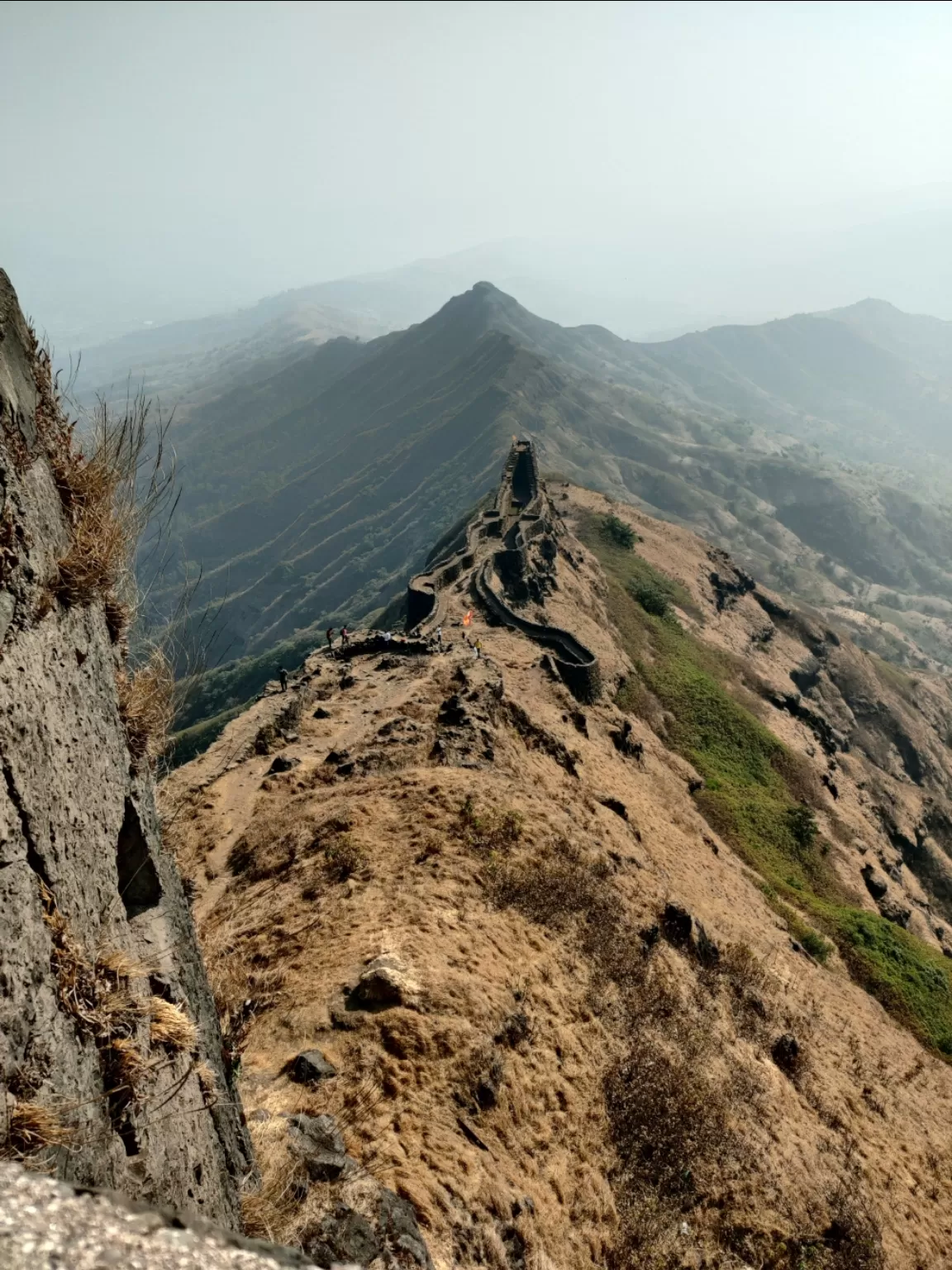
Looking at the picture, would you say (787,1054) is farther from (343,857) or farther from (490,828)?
(343,857)

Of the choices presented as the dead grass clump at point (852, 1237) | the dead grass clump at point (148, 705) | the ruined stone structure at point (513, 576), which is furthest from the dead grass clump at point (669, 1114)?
the ruined stone structure at point (513, 576)

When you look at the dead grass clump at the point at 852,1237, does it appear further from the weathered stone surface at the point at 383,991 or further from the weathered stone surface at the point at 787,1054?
the weathered stone surface at the point at 383,991

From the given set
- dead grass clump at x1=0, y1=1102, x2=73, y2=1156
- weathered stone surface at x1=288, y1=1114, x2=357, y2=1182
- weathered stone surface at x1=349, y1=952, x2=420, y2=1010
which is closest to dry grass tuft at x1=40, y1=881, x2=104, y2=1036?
dead grass clump at x1=0, y1=1102, x2=73, y2=1156

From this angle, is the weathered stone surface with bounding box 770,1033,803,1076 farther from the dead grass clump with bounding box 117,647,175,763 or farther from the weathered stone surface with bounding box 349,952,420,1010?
the dead grass clump with bounding box 117,647,175,763

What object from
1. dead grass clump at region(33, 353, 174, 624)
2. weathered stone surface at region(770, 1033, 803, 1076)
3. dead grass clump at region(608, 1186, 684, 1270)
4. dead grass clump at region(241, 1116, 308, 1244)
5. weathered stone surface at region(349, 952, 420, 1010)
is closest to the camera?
dead grass clump at region(33, 353, 174, 624)

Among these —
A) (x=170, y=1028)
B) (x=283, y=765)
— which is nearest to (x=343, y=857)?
(x=283, y=765)

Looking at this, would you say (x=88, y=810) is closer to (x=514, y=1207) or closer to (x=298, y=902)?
(x=514, y=1207)

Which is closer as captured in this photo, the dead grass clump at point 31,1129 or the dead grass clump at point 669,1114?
the dead grass clump at point 31,1129
